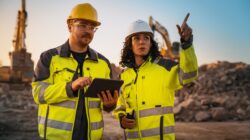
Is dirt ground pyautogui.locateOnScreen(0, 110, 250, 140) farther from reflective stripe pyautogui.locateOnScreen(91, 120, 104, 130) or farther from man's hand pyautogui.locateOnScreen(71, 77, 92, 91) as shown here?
man's hand pyautogui.locateOnScreen(71, 77, 92, 91)

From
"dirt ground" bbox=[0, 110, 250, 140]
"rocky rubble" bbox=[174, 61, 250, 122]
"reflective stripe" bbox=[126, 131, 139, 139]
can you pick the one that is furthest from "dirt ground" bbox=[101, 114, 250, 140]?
"reflective stripe" bbox=[126, 131, 139, 139]

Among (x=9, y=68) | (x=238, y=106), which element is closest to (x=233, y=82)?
(x=238, y=106)

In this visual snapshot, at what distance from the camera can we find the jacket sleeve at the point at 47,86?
111 inches

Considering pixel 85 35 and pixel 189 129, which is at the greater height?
pixel 85 35

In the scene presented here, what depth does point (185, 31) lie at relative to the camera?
2754 millimetres

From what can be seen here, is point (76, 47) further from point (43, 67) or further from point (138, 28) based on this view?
point (138, 28)

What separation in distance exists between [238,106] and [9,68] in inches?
906

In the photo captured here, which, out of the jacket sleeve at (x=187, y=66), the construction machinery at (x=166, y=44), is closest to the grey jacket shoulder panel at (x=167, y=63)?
the jacket sleeve at (x=187, y=66)

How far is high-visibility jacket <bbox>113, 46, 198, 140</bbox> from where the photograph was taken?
321cm

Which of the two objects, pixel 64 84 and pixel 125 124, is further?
pixel 125 124

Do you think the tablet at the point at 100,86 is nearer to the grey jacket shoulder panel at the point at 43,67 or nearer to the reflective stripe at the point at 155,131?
the grey jacket shoulder panel at the point at 43,67

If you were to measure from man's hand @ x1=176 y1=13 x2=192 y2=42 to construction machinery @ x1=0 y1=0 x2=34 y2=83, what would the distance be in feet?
92.9

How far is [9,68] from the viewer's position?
30.0 m

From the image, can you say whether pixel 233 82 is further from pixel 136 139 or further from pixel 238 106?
pixel 136 139
